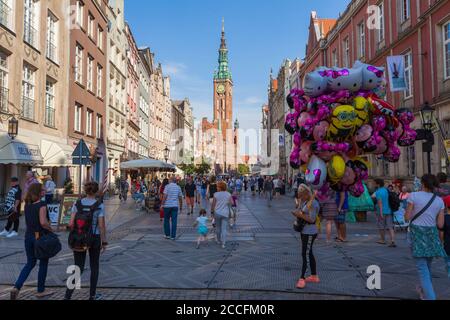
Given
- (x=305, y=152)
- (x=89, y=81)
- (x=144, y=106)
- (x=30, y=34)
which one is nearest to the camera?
(x=305, y=152)

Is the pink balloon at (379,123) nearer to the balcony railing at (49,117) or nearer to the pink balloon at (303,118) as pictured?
the pink balloon at (303,118)

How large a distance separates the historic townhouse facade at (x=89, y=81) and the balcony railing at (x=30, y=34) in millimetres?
4564

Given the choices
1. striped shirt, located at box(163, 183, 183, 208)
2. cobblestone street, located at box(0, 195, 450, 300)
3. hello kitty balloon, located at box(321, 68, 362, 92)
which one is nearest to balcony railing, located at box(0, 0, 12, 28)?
cobblestone street, located at box(0, 195, 450, 300)

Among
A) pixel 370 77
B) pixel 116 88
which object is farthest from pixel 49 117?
pixel 370 77

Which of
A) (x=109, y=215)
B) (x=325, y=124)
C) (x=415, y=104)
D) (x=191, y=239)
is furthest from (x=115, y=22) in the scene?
(x=325, y=124)

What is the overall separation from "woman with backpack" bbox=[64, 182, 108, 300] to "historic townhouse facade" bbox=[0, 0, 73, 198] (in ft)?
35.8

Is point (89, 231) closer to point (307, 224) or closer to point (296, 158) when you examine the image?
point (307, 224)

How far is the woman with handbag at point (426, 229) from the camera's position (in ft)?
17.9

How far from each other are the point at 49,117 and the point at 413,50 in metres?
19.3

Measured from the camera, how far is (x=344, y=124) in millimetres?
7336

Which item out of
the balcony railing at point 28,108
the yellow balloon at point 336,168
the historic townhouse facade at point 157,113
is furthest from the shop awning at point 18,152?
the historic townhouse facade at point 157,113

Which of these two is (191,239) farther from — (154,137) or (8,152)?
(154,137)

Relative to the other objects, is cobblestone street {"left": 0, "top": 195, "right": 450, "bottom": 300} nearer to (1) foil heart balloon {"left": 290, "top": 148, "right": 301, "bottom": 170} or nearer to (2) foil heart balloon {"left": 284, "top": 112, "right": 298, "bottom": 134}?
(1) foil heart balloon {"left": 290, "top": 148, "right": 301, "bottom": 170}

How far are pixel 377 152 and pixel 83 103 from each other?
2197 centimetres
